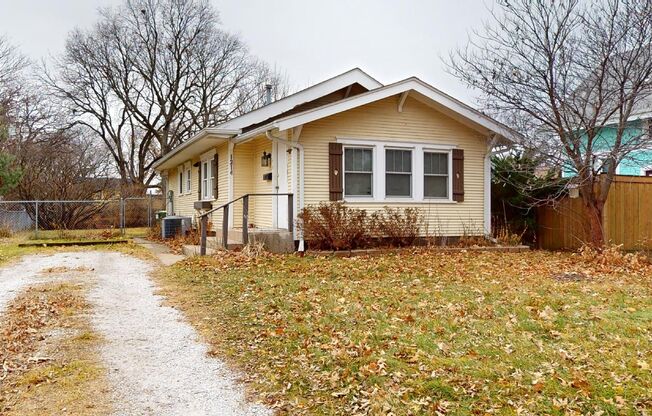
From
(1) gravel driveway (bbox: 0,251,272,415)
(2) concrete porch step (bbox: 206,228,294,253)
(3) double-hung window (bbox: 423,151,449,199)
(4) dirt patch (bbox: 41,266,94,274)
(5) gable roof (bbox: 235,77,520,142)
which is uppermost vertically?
(5) gable roof (bbox: 235,77,520,142)

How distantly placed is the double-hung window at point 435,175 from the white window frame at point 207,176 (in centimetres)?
610

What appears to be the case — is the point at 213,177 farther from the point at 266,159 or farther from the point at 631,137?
the point at 631,137

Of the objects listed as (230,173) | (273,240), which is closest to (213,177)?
(230,173)

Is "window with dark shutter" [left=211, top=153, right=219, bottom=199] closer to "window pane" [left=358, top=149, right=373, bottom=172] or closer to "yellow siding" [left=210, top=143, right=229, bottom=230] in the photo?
"yellow siding" [left=210, top=143, right=229, bottom=230]

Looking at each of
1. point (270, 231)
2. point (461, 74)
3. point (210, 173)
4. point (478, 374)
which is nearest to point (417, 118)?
point (461, 74)

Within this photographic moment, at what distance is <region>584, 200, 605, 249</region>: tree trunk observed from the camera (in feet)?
35.8

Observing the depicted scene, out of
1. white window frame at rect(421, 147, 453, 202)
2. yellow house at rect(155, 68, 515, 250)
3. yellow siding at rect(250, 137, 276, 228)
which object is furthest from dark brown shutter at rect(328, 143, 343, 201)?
white window frame at rect(421, 147, 453, 202)

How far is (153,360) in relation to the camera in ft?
14.3

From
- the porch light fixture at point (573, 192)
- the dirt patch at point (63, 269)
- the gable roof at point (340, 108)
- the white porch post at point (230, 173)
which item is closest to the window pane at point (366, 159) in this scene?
the gable roof at point (340, 108)

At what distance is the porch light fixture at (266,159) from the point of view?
12.3 m

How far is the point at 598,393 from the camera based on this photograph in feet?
10.8

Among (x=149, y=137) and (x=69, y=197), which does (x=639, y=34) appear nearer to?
(x=69, y=197)

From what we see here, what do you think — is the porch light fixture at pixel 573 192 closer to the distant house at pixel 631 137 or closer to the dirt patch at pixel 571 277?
the distant house at pixel 631 137

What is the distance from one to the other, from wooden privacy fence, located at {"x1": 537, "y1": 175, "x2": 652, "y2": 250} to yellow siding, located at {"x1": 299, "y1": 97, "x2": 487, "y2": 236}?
1993 mm
